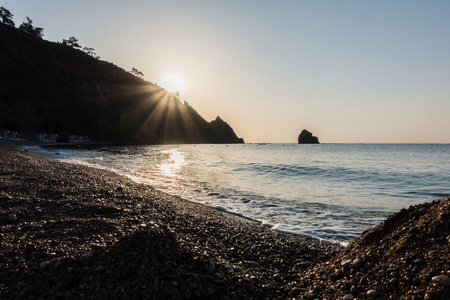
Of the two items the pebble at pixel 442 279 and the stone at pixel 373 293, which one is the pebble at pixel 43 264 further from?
the pebble at pixel 442 279

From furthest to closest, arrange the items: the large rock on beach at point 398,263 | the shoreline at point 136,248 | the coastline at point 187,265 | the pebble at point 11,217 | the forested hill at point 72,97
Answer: the forested hill at point 72,97 → the pebble at point 11,217 → the shoreline at point 136,248 → the coastline at point 187,265 → the large rock on beach at point 398,263

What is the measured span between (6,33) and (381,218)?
11716 centimetres

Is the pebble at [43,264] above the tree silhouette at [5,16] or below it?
below

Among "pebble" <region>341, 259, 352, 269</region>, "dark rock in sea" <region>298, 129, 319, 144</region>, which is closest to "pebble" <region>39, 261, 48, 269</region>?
"pebble" <region>341, 259, 352, 269</region>

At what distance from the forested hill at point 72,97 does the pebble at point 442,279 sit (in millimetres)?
78421

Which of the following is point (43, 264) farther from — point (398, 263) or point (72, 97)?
point (72, 97)

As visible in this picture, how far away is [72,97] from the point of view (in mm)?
79938

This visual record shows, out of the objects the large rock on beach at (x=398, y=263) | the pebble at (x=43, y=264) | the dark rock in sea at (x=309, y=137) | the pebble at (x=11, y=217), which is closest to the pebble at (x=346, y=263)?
the large rock on beach at (x=398, y=263)

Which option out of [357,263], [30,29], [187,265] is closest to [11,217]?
[187,265]

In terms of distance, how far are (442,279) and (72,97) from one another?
3715 inches

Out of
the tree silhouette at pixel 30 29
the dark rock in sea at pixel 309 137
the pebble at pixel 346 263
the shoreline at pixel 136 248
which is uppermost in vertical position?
the tree silhouette at pixel 30 29

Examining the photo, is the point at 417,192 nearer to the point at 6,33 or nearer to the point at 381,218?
the point at 381,218

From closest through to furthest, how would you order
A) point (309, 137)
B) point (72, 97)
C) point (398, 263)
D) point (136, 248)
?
point (398, 263), point (136, 248), point (72, 97), point (309, 137)

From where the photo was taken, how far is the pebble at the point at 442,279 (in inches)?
89.7
